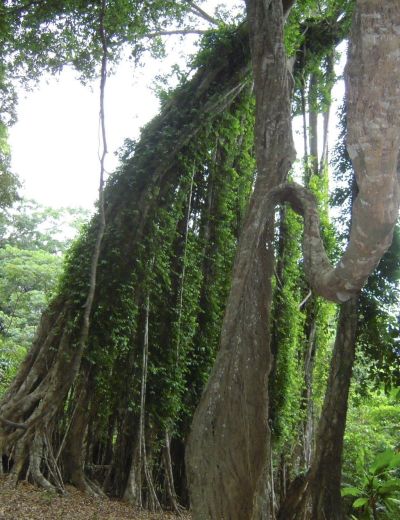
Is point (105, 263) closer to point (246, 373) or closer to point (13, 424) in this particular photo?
point (13, 424)

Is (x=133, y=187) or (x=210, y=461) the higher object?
(x=133, y=187)

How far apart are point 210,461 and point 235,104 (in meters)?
6.47

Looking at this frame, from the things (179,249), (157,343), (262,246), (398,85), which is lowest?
(157,343)

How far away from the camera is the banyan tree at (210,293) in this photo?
3102 millimetres

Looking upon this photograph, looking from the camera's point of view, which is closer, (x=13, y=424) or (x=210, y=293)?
(x=13, y=424)

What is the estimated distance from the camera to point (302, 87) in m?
9.47

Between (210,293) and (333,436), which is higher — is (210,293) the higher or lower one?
the higher one

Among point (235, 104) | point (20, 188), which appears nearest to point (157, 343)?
point (235, 104)

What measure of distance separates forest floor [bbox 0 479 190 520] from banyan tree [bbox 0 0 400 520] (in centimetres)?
22

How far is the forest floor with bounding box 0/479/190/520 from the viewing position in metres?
4.36

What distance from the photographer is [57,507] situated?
4.71m

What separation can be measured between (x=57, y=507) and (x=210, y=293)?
13.1 ft

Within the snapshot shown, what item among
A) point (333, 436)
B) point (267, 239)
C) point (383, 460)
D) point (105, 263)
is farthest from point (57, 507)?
point (267, 239)

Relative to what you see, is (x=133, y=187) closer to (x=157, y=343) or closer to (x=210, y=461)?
(x=157, y=343)
